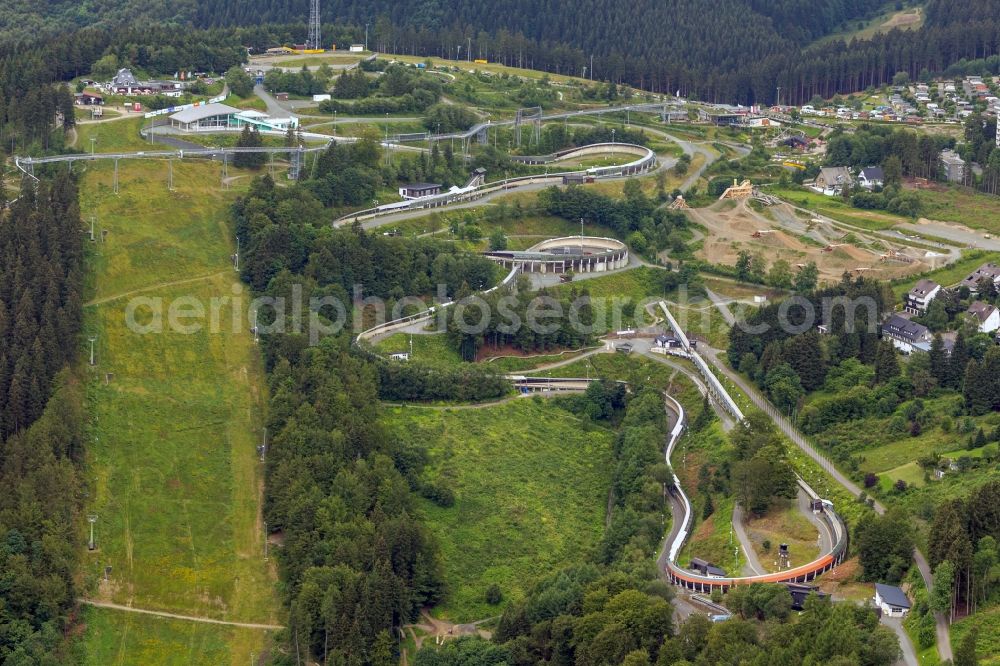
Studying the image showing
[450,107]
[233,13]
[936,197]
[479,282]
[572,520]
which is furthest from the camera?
[233,13]

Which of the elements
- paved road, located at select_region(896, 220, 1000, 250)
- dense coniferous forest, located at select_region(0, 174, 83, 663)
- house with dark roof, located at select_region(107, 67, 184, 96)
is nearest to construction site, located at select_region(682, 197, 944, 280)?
paved road, located at select_region(896, 220, 1000, 250)

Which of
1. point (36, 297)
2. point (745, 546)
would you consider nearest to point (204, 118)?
point (36, 297)

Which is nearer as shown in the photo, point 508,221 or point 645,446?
point 645,446

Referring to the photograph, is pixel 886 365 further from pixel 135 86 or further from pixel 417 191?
pixel 135 86

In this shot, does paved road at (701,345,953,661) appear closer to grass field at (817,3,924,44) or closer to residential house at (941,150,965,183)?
residential house at (941,150,965,183)

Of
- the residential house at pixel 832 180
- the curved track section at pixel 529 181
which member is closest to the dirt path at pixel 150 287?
the curved track section at pixel 529 181

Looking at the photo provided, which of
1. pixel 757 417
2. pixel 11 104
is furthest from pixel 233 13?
pixel 757 417

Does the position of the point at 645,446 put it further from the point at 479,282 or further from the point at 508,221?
the point at 508,221
